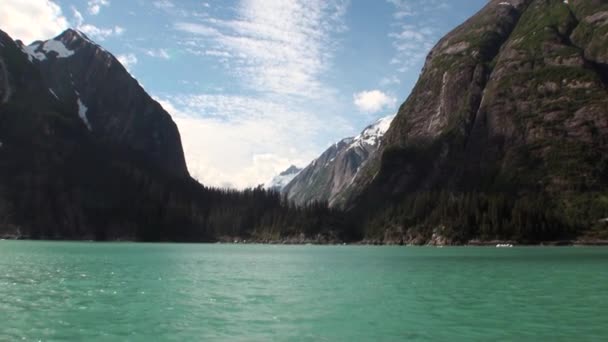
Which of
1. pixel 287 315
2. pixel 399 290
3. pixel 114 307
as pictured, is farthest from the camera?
pixel 399 290

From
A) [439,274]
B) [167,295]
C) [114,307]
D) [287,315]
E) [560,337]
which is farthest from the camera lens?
[439,274]

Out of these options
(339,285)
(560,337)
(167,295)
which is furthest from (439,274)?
(560,337)

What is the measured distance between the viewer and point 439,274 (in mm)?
77000

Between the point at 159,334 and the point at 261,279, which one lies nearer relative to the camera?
the point at 159,334

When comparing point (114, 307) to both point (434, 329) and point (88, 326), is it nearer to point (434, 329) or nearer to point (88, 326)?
point (88, 326)

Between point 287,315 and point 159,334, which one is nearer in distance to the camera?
point 159,334

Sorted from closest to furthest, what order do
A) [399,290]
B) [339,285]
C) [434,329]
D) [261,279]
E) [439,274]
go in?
[434,329] → [399,290] → [339,285] → [261,279] → [439,274]

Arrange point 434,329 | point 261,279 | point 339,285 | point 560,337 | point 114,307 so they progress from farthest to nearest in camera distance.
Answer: point 261,279 < point 339,285 < point 114,307 < point 434,329 < point 560,337

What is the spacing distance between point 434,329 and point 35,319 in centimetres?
2496

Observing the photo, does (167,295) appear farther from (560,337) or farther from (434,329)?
(560,337)

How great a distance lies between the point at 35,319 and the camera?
121 feet

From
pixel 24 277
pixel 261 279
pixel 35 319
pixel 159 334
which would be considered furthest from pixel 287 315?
pixel 24 277

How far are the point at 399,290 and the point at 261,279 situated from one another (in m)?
19.8

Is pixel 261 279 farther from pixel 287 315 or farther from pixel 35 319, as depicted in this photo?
pixel 35 319
